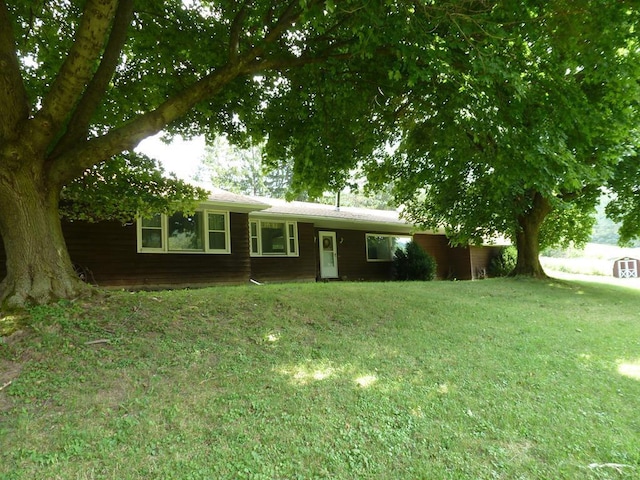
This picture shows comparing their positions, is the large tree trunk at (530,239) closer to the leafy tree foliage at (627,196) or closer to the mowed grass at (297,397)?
the leafy tree foliage at (627,196)

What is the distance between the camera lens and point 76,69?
4598 mm

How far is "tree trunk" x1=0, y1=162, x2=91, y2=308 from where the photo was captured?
4.64 metres

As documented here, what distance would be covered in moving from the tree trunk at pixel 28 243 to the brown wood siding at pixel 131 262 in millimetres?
5288

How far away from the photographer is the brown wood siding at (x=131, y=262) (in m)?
9.85

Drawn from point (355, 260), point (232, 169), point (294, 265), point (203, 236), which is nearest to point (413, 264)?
point (355, 260)

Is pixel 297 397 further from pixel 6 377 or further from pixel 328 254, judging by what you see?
pixel 328 254

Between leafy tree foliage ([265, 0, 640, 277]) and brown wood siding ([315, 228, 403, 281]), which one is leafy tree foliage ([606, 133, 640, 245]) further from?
brown wood siding ([315, 228, 403, 281])

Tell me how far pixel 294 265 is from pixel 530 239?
8751mm

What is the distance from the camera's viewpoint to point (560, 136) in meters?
6.47

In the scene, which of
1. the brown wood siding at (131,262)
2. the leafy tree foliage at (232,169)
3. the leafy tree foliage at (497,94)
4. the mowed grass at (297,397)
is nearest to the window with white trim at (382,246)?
the brown wood siding at (131,262)

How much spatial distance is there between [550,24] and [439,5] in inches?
59.4

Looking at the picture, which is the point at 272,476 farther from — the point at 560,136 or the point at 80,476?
the point at 560,136

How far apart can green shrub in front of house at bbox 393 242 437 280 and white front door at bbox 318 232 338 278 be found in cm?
298

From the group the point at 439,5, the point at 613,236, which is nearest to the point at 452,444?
the point at 439,5
